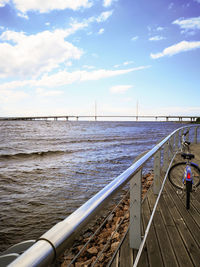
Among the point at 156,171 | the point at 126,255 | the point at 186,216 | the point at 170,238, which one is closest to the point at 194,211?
the point at 186,216

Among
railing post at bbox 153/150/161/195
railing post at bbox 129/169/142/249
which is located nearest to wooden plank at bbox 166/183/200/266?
railing post at bbox 153/150/161/195

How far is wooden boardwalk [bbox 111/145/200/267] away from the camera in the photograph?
219cm

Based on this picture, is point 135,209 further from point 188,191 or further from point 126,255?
point 188,191

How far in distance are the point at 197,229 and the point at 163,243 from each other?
670mm

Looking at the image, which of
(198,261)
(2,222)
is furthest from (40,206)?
(198,261)

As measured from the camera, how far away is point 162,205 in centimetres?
363

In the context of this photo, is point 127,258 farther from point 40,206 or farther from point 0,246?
point 40,206

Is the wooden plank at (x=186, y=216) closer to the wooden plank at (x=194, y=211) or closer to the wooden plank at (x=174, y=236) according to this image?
the wooden plank at (x=194, y=211)

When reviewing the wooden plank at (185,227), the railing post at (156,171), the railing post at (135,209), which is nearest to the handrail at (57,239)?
the railing post at (135,209)

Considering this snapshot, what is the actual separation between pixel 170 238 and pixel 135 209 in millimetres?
862

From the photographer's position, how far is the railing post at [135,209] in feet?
6.98

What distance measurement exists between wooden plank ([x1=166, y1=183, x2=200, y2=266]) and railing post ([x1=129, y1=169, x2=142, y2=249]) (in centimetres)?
65

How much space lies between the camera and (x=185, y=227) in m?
2.89

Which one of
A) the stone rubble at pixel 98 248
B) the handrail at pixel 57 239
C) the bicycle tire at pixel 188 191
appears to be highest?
the handrail at pixel 57 239
